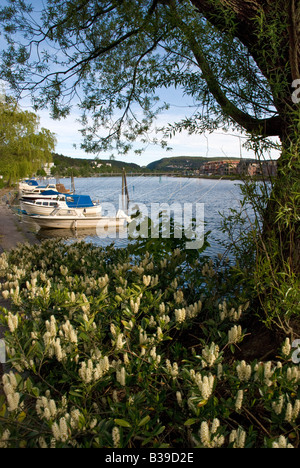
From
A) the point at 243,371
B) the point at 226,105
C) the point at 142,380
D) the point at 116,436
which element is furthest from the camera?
the point at 226,105

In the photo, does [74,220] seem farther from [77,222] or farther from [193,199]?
[193,199]

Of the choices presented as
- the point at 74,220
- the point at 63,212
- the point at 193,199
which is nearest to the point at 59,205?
the point at 63,212

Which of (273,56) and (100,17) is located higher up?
(100,17)

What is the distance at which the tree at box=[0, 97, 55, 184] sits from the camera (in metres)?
19.3

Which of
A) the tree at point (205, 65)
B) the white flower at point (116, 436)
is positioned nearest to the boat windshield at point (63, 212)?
the tree at point (205, 65)

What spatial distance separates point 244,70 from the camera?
3182 millimetres

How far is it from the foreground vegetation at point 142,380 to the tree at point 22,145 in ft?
59.0

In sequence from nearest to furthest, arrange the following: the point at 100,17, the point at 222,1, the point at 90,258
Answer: the point at 222,1, the point at 90,258, the point at 100,17

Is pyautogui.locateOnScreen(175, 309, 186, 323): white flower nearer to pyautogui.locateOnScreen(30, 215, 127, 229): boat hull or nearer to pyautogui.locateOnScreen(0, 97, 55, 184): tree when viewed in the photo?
pyautogui.locateOnScreen(0, 97, 55, 184): tree

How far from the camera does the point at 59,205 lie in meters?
24.2

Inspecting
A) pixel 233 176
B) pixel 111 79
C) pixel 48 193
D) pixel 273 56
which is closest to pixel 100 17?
pixel 111 79

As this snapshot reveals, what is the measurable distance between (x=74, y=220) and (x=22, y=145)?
31.8 feet
